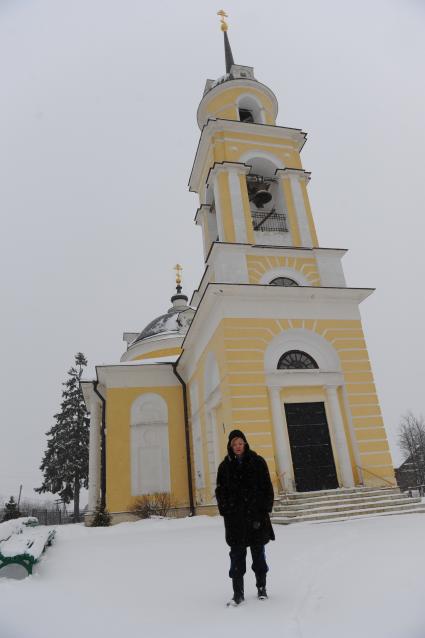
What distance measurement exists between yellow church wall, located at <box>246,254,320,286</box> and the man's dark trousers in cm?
1099

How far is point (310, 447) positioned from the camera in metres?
12.8

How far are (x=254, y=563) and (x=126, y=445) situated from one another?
50.9 ft

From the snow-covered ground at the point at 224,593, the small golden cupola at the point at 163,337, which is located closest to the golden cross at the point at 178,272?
the small golden cupola at the point at 163,337

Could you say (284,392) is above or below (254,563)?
above

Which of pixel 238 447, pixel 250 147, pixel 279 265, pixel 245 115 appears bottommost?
pixel 238 447

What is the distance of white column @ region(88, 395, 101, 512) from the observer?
20.8m

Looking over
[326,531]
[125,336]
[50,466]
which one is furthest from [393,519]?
[50,466]

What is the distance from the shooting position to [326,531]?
7.68 metres

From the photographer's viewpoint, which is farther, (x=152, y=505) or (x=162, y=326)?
(x=162, y=326)

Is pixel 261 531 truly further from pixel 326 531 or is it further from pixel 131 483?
pixel 131 483

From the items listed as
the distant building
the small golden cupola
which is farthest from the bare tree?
the small golden cupola

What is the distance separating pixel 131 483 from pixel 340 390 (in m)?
9.46

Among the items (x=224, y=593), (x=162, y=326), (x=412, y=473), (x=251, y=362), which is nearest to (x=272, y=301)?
(x=251, y=362)

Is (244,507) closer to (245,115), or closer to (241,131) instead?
(241,131)
